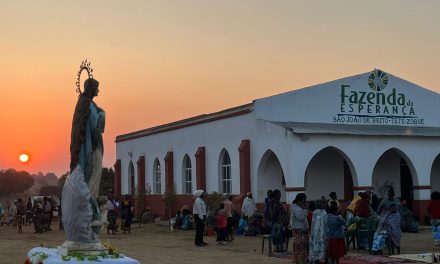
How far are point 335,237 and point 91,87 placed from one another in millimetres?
6216

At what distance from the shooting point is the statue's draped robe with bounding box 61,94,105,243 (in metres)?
9.22

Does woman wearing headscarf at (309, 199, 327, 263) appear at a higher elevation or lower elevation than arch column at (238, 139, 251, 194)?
lower

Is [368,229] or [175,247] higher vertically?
[368,229]

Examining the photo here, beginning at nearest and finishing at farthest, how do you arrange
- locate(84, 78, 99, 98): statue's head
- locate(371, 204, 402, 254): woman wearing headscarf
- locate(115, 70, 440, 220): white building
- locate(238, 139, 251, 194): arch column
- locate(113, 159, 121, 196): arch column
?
locate(84, 78, 99, 98): statue's head → locate(371, 204, 402, 254): woman wearing headscarf → locate(115, 70, 440, 220): white building → locate(238, 139, 251, 194): arch column → locate(113, 159, 121, 196): arch column

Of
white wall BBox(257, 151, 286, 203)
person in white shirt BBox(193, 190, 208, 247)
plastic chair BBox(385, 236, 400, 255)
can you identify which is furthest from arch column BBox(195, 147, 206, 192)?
plastic chair BBox(385, 236, 400, 255)

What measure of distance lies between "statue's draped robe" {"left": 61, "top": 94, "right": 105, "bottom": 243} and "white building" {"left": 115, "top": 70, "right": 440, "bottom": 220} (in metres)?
13.8

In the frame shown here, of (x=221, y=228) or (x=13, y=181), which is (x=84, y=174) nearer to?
(x=221, y=228)

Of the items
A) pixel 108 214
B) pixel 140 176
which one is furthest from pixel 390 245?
pixel 140 176

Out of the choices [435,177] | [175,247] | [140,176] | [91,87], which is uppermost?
[91,87]

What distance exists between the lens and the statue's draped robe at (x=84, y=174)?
922 centimetres

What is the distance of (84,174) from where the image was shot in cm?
948

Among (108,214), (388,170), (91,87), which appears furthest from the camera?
(388,170)

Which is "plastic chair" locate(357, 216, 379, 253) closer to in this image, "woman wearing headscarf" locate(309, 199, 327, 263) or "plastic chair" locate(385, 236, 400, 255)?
"plastic chair" locate(385, 236, 400, 255)

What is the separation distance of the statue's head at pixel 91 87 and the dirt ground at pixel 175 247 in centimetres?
643
